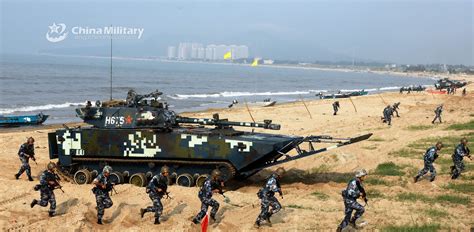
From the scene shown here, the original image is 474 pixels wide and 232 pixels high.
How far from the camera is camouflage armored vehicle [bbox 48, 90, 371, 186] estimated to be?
53.1 feet

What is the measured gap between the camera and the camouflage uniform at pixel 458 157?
16.8m

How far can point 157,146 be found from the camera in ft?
55.3

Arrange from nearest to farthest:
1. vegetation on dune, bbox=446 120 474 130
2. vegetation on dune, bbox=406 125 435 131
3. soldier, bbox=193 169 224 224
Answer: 1. soldier, bbox=193 169 224 224
2. vegetation on dune, bbox=446 120 474 130
3. vegetation on dune, bbox=406 125 435 131

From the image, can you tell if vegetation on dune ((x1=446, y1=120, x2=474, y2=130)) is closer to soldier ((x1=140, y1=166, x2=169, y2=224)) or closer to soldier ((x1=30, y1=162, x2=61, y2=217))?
soldier ((x1=140, y1=166, x2=169, y2=224))

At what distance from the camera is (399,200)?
1488 cm

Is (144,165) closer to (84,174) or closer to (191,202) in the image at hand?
(84,174)

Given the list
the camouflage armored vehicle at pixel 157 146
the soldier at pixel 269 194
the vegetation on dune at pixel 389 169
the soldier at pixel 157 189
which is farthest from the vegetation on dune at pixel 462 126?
the soldier at pixel 157 189

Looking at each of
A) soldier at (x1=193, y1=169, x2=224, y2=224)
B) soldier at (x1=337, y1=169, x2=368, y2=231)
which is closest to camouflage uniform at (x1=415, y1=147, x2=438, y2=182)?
soldier at (x1=337, y1=169, x2=368, y2=231)

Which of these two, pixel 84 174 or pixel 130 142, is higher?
pixel 130 142

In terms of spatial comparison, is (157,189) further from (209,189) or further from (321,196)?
(321,196)

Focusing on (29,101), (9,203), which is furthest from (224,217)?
(29,101)

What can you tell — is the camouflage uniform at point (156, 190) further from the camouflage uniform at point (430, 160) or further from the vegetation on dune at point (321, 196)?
the camouflage uniform at point (430, 160)

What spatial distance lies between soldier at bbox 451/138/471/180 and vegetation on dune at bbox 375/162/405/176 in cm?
178

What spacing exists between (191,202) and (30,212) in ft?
13.9
